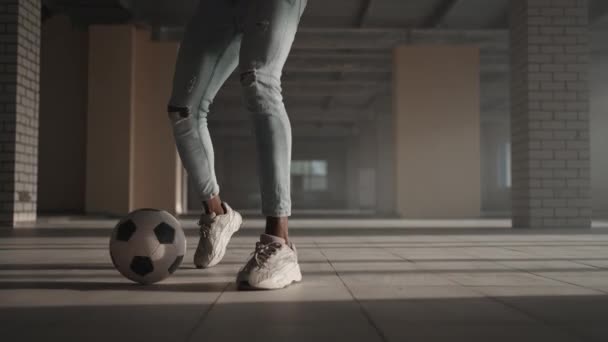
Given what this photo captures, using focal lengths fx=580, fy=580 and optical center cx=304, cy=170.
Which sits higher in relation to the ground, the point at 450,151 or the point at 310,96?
the point at 310,96

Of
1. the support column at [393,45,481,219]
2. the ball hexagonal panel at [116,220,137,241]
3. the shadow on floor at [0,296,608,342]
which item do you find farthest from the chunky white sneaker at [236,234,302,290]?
the support column at [393,45,481,219]

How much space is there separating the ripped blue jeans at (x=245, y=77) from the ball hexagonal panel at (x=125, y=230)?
40cm

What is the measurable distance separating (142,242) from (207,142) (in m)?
0.58

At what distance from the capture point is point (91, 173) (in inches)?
381

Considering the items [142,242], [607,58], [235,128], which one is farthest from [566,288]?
[235,128]

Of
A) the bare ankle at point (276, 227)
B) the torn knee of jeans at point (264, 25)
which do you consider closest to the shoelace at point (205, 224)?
the bare ankle at point (276, 227)

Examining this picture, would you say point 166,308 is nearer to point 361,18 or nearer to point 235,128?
point 361,18

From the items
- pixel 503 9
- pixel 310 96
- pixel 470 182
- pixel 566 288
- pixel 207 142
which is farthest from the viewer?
pixel 310 96

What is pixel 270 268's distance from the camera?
165 centimetres

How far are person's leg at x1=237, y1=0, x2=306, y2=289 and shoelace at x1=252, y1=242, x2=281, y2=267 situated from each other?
4 centimetres

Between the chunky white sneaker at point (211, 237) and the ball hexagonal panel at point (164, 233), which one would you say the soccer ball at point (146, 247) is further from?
the chunky white sneaker at point (211, 237)

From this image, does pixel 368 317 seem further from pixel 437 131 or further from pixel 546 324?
pixel 437 131

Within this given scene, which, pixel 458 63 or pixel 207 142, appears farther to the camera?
pixel 458 63

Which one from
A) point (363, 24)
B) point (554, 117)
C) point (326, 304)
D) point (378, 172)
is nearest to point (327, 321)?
point (326, 304)
